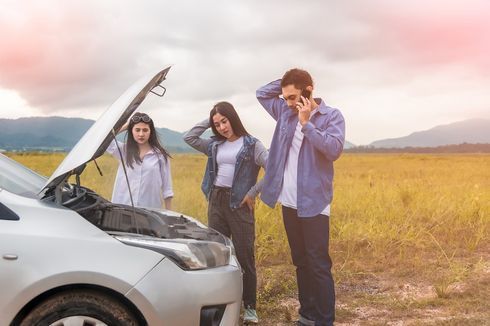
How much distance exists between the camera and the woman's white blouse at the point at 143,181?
4797mm

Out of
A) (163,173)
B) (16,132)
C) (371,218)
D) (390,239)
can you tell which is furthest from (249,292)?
(16,132)

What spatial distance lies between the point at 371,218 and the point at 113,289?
20.5 feet

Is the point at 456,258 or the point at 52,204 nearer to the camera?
the point at 52,204

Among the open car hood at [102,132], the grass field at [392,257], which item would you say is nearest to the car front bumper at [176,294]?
the open car hood at [102,132]

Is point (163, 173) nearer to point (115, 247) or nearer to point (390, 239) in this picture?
point (115, 247)

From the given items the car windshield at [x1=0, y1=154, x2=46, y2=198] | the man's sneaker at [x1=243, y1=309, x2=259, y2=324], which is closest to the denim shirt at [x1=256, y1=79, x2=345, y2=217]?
the man's sneaker at [x1=243, y1=309, x2=259, y2=324]

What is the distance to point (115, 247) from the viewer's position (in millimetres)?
2914

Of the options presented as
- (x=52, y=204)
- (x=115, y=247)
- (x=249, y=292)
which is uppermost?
(x=52, y=204)

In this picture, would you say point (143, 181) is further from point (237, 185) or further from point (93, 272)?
point (93, 272)

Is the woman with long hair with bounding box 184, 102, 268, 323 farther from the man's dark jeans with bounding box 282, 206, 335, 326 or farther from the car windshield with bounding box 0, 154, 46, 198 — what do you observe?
the car windshield with bounding box 0, 154, 46, 198

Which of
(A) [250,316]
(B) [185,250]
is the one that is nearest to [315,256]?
(A) [250,316]

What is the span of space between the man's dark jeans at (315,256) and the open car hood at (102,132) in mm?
1465

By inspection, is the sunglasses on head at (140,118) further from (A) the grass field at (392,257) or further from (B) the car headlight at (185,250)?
(B) the car headlight at (185,250)

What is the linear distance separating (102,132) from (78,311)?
0.89 m
